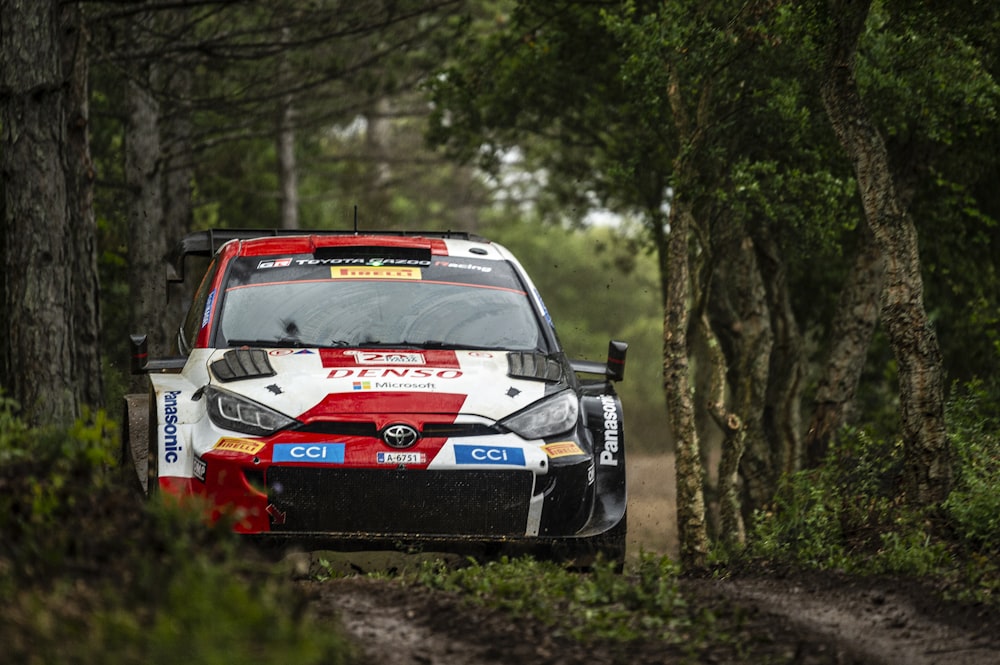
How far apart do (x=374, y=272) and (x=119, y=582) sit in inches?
188

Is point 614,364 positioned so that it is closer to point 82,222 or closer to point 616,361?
point 616,361

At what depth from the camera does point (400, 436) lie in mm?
7172

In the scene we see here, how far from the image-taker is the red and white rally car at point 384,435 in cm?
705

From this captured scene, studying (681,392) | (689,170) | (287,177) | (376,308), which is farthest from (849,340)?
(287,177)

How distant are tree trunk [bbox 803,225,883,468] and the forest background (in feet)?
0.10

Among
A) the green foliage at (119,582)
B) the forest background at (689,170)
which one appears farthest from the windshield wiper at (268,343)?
the green foliage at (119,582)

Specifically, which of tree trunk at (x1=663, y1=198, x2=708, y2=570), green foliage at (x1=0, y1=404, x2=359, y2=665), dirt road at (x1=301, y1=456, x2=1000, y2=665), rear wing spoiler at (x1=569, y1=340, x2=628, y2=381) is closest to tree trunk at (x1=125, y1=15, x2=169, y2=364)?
tree trunk at (x1=663, y1=198, x2=708, y2=570)

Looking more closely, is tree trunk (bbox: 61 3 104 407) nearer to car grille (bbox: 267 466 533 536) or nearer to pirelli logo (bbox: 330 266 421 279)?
pirelli logo (bbox: 330 266 421 279)

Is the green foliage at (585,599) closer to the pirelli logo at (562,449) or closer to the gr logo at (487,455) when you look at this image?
the gr logo at (487,455)

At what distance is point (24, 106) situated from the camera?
12.0 metres

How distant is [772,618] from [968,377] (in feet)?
54.4

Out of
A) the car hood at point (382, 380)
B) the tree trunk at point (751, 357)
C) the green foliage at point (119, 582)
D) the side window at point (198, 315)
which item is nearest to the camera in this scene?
the green foliage at point (119, 582)

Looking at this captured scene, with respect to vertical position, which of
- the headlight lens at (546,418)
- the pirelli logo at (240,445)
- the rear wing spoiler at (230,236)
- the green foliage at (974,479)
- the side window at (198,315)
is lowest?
the green foliage at (974,479)

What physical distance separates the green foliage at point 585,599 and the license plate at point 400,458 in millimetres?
557
